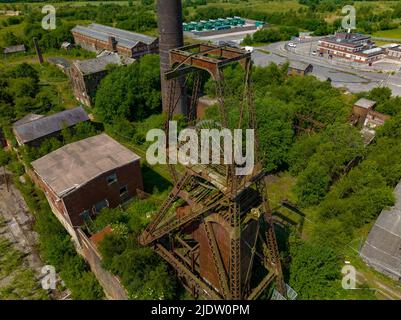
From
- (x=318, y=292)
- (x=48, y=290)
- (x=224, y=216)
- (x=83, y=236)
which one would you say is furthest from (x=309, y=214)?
(x=48, y=290)

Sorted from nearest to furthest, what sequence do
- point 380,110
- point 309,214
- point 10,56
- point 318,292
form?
point 318,292, point 309,214, point 380,110, point 10,56

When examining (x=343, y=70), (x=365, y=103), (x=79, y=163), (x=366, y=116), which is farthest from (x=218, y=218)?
(x=343, y=70)

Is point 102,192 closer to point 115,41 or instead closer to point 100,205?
point 100,205

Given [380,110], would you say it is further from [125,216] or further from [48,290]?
[48,290]

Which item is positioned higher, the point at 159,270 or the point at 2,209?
the point at 159,270

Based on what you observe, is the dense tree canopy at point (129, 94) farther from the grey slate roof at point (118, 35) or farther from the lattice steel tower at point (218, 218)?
the grey slate roof at point (118, 35)

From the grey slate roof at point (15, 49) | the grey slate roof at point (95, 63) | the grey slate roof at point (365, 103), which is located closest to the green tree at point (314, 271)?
the grey slate roof at point (365, 103)
